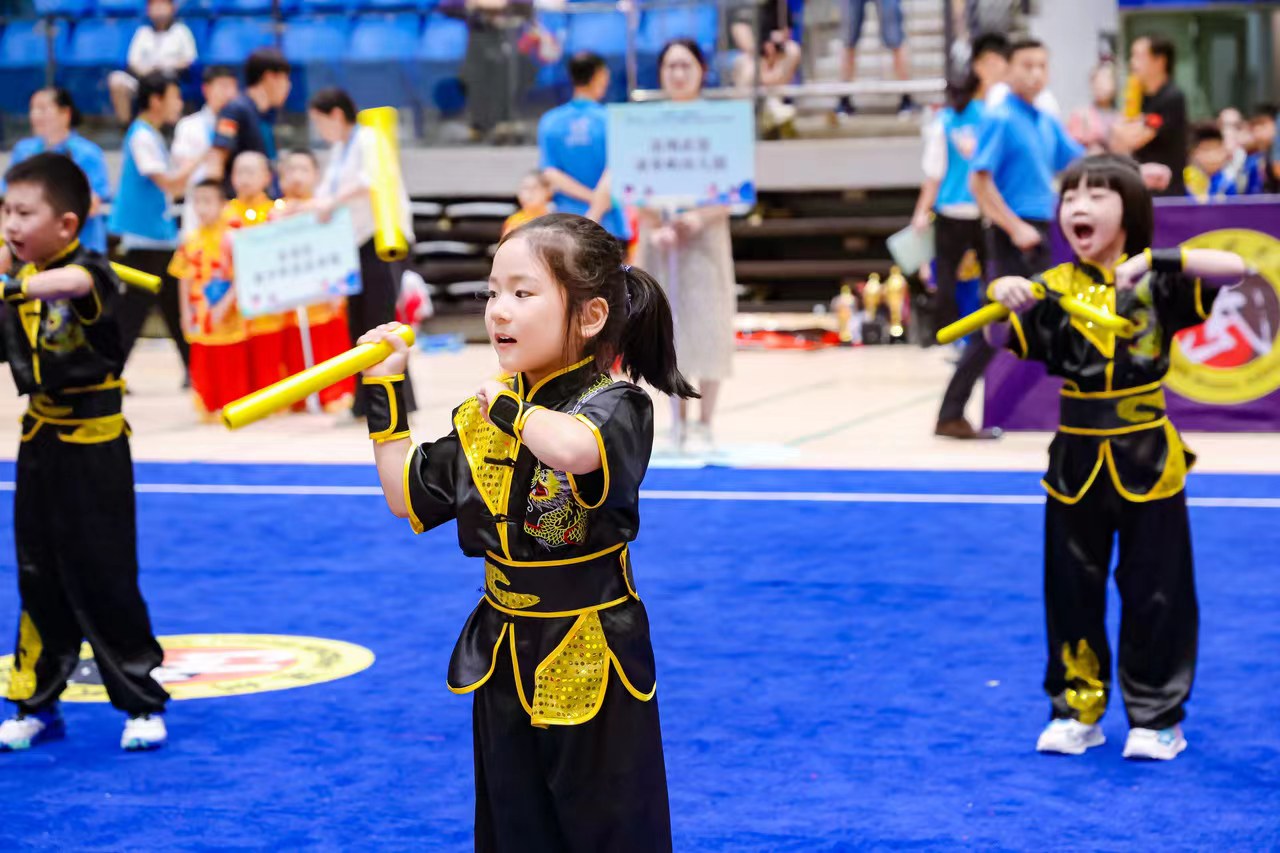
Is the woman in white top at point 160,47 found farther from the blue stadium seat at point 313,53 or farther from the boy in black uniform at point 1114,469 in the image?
the boy in black uniform at point 1114,469

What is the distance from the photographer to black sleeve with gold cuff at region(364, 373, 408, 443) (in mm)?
2645

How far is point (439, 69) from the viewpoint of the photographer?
15.2 meters

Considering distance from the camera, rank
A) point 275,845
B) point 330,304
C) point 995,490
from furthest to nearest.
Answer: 1. point 330,304
2. point 995,490
3. point 275,845

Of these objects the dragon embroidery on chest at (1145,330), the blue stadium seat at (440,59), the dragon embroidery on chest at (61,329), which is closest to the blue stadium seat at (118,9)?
the blue stadium seat at (440,59)

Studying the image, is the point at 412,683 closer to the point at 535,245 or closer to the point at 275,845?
the point at 275,845

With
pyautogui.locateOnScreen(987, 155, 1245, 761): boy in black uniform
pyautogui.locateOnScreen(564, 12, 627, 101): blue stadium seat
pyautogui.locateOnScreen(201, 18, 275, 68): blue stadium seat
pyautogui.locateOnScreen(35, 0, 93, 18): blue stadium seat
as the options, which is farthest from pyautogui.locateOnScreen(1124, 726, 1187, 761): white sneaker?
pyautogui.locateOnScreen(35, 0, 93, 18): blue stadium seat

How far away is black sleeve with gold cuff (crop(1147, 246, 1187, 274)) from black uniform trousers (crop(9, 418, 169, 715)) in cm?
234

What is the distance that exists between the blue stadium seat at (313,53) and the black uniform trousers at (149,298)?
161 inches

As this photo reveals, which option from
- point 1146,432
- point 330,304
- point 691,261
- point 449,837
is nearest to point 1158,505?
point 1146,432

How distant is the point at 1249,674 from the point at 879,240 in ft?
39.5

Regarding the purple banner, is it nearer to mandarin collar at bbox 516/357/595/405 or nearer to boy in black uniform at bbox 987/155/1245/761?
boy in black uniform at bbox 987/155/1245/761

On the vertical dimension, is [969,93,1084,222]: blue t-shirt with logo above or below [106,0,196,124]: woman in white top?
below

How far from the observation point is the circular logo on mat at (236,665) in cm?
470

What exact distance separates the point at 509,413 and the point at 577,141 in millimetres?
6340
